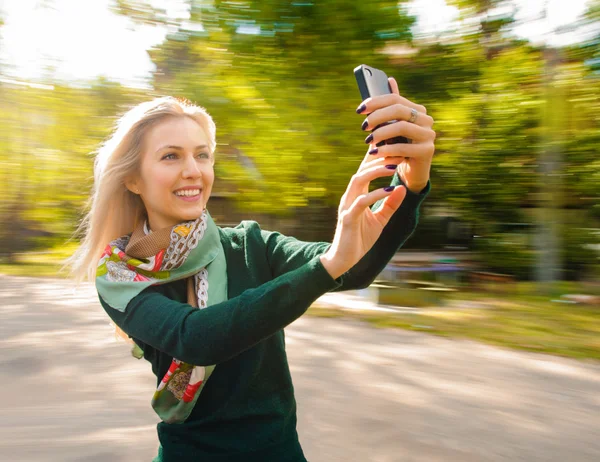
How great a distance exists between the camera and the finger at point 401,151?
1.19 m

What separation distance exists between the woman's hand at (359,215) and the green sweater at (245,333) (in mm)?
39

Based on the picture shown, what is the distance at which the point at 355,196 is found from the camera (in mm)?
1126

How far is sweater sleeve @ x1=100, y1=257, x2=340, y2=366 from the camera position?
40.2 inches

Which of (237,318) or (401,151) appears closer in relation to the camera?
(237,318)

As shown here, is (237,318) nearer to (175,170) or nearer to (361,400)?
(175,170)

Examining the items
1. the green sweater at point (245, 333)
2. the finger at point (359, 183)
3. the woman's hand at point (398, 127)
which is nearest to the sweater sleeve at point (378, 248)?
the green sweater at point (245, 333)

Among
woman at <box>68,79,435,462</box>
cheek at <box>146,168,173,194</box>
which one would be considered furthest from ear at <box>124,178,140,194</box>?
cheek at <box>146,168,173,194</box>

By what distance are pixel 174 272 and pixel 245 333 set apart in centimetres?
49

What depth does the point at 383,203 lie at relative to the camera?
1299 millimetres

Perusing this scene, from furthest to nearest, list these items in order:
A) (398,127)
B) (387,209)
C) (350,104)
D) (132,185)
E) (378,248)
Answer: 1. (350,104)
2. (132,185)
3. (378,248)
4. (387,209)
5. (398,127)

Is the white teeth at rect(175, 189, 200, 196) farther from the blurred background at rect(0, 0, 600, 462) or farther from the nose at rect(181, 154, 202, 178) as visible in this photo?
the blurred background at rect(0, 0, 600, 462)

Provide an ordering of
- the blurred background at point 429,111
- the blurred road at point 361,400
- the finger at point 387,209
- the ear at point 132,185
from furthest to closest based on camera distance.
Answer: the blurred background at point 429,111 → the blurred road at point 361,400 → the ear at point 132,185 → the finger at point 387,209

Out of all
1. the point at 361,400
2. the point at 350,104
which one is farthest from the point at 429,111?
the point at 361,400

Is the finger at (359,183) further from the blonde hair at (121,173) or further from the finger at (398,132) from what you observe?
the blonde hair at (121,173)
